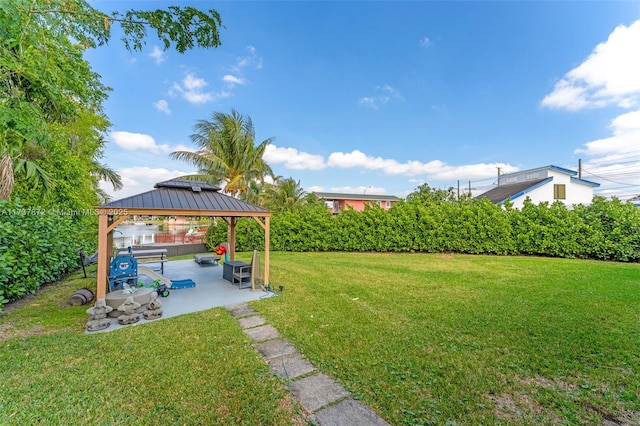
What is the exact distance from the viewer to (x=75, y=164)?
8.91 meters

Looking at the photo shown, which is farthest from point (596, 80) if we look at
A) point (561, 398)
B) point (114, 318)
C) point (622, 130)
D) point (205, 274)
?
point (114, 318)

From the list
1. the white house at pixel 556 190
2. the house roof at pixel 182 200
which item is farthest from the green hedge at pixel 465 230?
the white house at pixel 556 190

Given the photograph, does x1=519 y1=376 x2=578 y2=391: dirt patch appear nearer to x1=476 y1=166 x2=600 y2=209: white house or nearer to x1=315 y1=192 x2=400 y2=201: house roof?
x1=476 y1=166 x2=600 y2=209: white house

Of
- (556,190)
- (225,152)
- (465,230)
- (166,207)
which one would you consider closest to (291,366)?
(166,207)

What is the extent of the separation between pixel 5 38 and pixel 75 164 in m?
7.06

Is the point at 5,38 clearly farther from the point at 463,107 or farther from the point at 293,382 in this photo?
the point at 463,107

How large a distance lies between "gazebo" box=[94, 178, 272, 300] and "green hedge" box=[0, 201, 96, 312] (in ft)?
3.92

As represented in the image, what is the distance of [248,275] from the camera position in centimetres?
708

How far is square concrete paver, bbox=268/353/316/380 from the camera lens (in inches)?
124

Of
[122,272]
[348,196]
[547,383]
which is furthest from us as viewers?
[348,196]

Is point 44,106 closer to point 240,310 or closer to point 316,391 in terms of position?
point 240,310

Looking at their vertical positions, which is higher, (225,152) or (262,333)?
(225,152)

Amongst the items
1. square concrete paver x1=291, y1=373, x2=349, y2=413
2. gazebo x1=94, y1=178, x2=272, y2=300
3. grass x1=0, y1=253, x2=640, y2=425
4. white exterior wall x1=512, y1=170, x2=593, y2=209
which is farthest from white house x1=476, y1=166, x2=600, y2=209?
square concrete paver x1=291, y1=373, x2=349, y2=413

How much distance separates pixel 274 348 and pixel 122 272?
4451 millimetres
